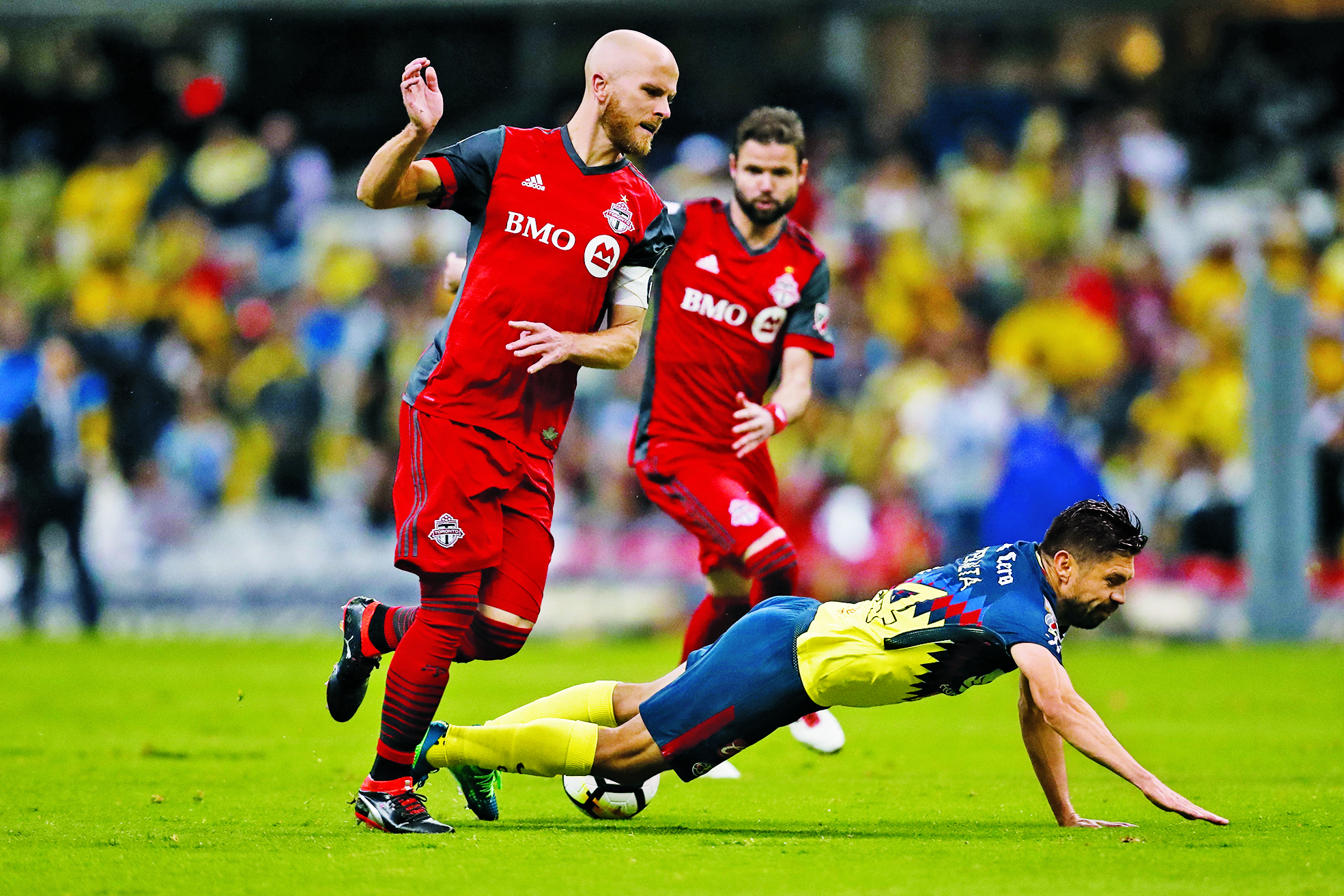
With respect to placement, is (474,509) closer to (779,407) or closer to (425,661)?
(425,661)

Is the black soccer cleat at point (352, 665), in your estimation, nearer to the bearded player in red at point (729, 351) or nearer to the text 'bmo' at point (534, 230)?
the text 'bmo' at point (534, 230)

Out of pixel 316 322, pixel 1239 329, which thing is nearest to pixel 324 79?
pixel 316 322

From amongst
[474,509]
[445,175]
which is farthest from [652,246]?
[474,509]

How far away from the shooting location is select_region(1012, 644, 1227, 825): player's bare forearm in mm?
5496

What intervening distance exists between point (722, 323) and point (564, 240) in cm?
237

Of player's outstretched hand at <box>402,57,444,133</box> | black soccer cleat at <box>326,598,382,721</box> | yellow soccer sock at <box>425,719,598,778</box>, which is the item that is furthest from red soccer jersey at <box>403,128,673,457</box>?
yellow soccer sock at <box>425,719,598,778</box>

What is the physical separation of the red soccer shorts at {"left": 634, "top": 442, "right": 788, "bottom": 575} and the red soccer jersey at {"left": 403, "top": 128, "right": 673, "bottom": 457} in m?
1.89

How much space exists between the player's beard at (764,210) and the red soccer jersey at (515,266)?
2.06 m

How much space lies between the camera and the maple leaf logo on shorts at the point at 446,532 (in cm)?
613

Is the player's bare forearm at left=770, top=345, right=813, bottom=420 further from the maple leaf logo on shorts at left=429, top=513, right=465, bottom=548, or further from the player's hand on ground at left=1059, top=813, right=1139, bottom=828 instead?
the player's hand on ground at left=1059, top=813, right=1139, bottom=828

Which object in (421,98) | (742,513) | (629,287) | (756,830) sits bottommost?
(756,830)

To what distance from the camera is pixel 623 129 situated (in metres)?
6.46

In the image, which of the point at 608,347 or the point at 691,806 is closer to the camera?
the point at 608,347

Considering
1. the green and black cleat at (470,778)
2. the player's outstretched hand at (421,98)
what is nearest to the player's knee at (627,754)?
the green and black cleat at (470,778)
